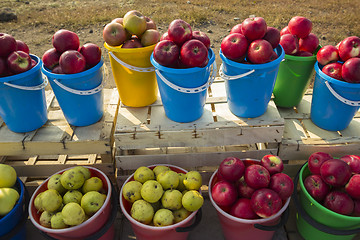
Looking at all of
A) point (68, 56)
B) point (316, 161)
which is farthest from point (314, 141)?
point (68, 56)

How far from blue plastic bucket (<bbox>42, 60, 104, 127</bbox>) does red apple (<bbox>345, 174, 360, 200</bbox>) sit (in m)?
1.91

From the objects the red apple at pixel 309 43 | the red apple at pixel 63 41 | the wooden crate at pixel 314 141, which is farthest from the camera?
the red apple at pixel 309 43

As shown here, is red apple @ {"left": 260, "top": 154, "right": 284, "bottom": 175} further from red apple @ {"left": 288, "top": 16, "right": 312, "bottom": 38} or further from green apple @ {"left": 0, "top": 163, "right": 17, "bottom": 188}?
green apple @ {"left": 0, "top": 163, "right": 17, "bottom": 188}

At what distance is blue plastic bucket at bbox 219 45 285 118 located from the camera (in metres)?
2.05

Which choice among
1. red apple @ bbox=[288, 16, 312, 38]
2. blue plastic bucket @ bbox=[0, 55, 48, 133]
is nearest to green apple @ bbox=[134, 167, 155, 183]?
blue plastic bucket @ bbox=[0, 55, 48, 133]

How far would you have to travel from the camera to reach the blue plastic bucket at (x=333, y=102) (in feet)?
6.92

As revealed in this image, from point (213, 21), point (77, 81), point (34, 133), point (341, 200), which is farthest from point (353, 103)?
point (213, 21)

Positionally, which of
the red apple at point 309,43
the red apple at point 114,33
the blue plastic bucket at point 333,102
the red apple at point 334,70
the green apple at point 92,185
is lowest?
the green apple at point 92,185

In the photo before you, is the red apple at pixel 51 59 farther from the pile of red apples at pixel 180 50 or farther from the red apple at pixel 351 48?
the red apple at pixel 351 48

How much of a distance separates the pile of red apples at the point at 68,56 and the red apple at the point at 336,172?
72.2 inches

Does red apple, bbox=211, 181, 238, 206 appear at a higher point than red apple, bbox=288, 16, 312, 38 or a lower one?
lower

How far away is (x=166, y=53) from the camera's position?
2.02 m

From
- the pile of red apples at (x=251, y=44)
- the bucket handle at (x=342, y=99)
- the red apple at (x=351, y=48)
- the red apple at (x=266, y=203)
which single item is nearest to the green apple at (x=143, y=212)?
the red apple at (x=266, y=203)

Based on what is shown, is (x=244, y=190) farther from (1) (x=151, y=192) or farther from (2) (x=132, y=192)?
(2) (x=132, y=192)
